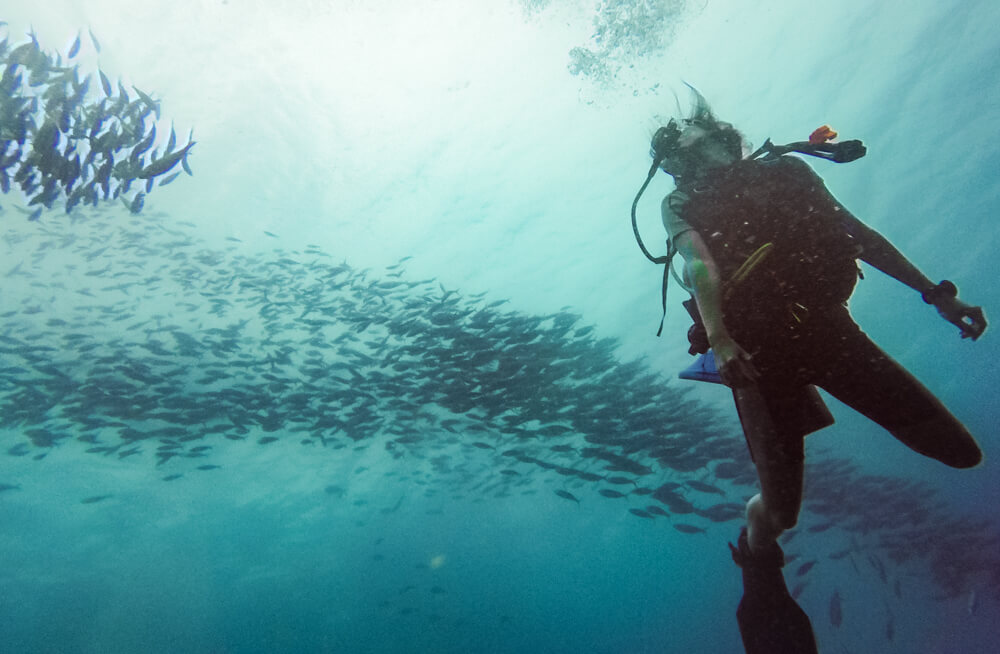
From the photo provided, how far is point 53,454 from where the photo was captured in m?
21.4

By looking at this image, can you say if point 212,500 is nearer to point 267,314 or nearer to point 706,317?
point 267,314

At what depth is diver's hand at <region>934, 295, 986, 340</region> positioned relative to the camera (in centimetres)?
229

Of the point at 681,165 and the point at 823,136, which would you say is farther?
the point at 681,165

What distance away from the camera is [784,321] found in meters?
2.08

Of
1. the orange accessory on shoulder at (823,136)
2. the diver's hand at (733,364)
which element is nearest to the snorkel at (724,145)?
the orange accessory on shoulder at (823,136)

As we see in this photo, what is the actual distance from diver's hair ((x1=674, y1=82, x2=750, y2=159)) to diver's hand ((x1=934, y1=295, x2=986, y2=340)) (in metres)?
1.29

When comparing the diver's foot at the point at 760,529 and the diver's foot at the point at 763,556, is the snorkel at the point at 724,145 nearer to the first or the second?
the diver's foot at the point at 760,529

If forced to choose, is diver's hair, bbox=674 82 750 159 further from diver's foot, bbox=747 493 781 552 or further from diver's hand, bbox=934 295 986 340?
diver's foot, bbox=747 493 781 552

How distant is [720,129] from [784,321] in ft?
4.05

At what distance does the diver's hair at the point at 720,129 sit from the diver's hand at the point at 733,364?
135 centimetres

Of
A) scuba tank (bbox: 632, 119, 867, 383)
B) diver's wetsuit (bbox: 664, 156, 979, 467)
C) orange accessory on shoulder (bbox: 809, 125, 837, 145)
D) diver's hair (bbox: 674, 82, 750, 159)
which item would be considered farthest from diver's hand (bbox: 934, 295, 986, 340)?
diver's hair (bbox: 674, 82, 750, 159)

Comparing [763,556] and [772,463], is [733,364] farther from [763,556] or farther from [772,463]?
[763,556]

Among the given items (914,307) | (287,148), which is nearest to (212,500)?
(287,148)

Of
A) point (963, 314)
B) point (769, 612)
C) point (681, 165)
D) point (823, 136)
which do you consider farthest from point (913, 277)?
point (769, 612)
